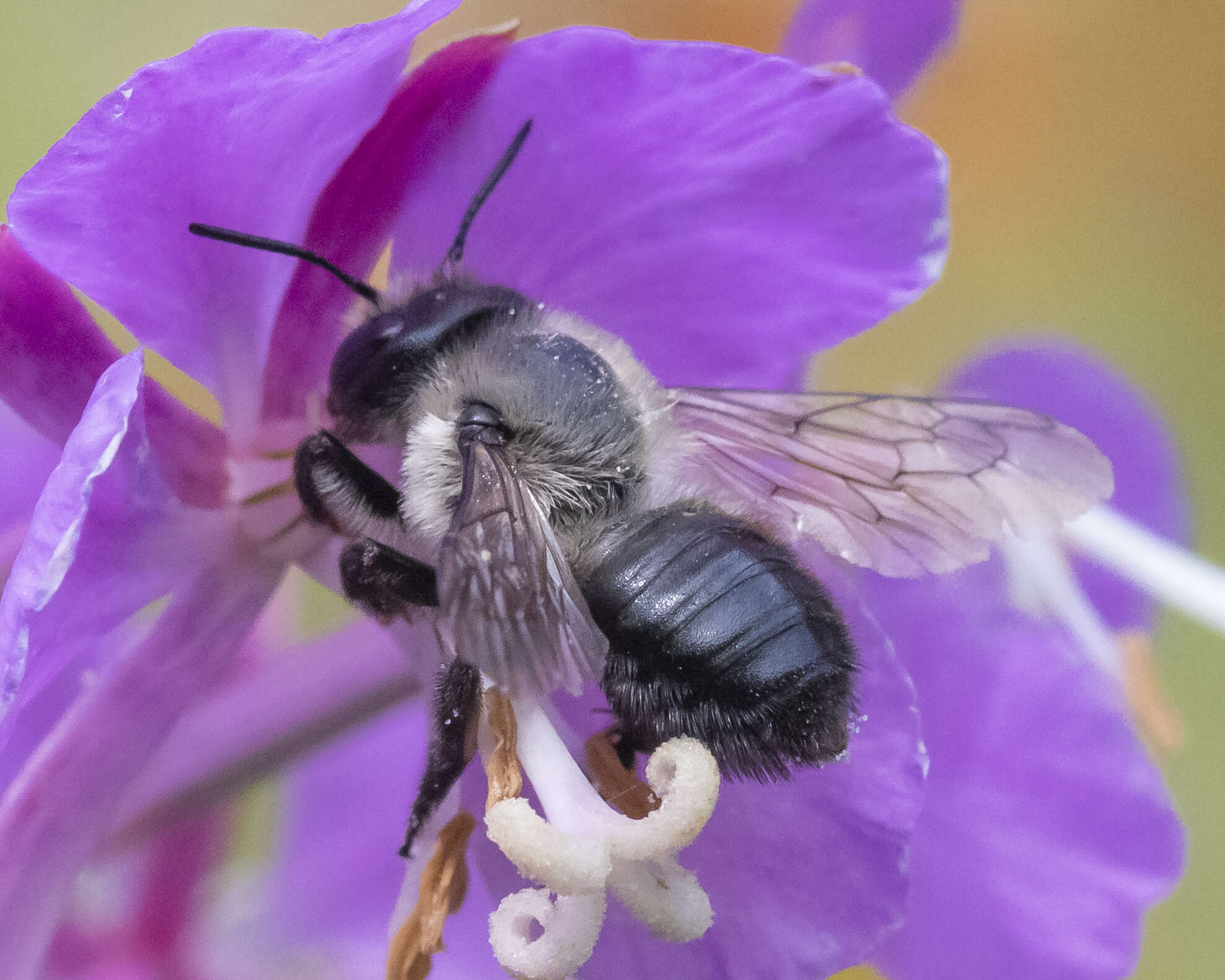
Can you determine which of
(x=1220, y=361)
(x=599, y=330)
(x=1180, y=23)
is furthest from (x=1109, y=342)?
(x=599, y=330)

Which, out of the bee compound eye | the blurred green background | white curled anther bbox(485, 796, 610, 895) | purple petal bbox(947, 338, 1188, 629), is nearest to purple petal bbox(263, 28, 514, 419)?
the bee compound eye

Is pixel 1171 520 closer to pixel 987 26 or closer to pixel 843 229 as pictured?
pixel 843 229

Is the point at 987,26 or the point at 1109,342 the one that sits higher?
the point at 987,26

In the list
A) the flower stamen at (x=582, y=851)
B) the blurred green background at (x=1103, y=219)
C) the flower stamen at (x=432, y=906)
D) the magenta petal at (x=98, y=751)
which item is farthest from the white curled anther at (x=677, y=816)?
the blurred green background at (x=1103, y=219)

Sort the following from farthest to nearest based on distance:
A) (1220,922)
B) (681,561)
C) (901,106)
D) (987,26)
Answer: (987,26)
(1220,922)
(901,106)
(681,561)

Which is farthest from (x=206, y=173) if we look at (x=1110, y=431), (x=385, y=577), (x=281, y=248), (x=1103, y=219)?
(x=1103, y=219)

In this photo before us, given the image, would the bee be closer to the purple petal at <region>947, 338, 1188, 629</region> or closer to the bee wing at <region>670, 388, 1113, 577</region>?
the bee wing at <region>670, 388, 1113, 577</region>

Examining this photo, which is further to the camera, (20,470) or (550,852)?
(20,470)

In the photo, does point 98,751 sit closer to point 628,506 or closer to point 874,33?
point 628,506
